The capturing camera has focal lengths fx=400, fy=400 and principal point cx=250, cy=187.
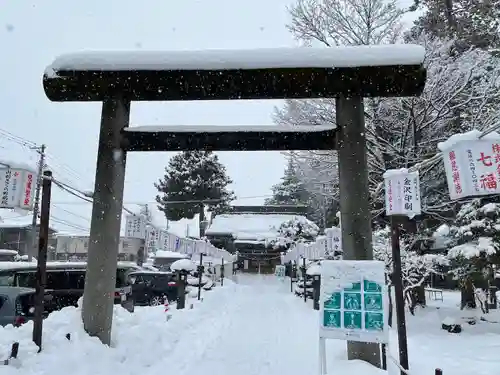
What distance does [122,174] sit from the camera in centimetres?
805

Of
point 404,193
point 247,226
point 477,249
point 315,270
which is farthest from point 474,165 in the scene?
point 247,226

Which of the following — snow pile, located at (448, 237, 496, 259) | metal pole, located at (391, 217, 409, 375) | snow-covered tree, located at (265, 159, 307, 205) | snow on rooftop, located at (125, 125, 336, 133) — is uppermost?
snow-covered tree, located at (265, 159, 307, 205)

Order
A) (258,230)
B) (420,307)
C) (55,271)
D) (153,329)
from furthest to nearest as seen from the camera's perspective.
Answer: (258,230) → (420,307) → (55,271) → (153,329)

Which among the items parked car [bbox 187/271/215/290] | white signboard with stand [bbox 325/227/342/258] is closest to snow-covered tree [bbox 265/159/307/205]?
parked car [bbox 187/271/215/290]

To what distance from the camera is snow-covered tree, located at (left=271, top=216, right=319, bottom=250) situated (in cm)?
3164

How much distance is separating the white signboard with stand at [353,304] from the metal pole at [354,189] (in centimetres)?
93

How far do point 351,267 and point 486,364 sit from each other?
4136 mm

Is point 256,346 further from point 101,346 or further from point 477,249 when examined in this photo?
point 477,249

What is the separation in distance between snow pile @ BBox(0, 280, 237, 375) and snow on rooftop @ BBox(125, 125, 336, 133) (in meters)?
3.76

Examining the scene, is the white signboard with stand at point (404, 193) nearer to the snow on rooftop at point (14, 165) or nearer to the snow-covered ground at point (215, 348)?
the snow-covered ground at point (215, 348)

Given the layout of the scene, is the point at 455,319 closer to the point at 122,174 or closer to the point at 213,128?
the point at 213,128

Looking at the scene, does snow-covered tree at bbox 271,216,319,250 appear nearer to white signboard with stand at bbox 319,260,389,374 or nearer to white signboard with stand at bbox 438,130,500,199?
white signboard with stand at bbox 319,260,389,374

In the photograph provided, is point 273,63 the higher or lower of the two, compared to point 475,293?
higher

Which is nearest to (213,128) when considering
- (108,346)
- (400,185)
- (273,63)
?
(273,63)
